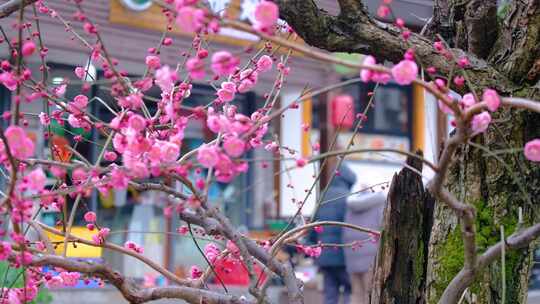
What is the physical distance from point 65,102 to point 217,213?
84 cm

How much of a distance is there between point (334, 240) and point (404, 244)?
4.54 m

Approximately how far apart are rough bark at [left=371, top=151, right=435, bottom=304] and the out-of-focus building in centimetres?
428

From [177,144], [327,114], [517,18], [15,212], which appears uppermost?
[327,114]

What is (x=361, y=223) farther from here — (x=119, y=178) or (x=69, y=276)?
(x=119, y=178)

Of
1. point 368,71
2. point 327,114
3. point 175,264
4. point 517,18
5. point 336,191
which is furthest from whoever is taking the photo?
point 327,114

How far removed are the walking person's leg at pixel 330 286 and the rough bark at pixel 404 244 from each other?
4.65m

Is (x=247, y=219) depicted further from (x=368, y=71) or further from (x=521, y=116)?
(x=368, y=71)

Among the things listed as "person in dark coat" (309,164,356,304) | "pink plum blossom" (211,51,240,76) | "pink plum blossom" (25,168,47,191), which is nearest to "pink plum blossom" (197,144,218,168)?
"pink plum blossom" (211,51,240,76)

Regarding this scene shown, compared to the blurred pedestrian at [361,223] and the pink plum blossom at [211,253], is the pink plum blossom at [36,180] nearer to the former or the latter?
the pink plum blossom at [211,253]

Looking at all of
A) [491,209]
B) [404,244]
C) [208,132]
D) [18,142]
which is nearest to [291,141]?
[208,132]

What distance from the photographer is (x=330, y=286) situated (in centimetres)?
780

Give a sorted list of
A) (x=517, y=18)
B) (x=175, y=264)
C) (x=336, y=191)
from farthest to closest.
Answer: (x=175, y=264)
(x=336, y=191)
(x=517, y=18)

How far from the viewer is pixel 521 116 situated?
9.65ft

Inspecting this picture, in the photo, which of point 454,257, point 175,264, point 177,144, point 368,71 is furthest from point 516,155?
point 175,264
